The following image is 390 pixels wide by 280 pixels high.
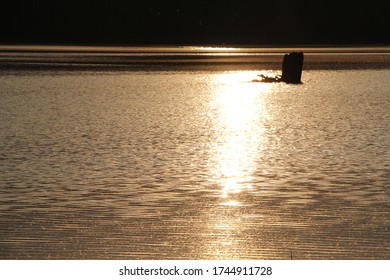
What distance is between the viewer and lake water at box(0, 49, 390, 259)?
808 centimetres

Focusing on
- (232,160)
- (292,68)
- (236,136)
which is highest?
(292,68)

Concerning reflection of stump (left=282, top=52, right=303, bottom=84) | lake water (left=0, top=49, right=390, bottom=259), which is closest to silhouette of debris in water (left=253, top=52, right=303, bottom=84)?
reflection of stump (left=282, top=52, right=303, bottom=84)

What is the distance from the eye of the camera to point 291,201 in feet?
32.2

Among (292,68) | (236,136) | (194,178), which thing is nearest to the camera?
(194,178)

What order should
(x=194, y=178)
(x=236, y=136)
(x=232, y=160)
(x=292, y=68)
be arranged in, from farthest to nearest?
(x=292, y=68) < (x=236, y=136) < (x=232, y=160) < (x=194, y=178)

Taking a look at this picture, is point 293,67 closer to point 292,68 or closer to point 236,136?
point 292,68

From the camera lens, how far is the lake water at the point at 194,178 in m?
8.08

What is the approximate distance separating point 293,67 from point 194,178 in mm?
19603

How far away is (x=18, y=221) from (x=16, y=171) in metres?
2.86

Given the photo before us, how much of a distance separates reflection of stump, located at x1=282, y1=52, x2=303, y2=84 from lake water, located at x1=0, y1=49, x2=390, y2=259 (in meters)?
7.18

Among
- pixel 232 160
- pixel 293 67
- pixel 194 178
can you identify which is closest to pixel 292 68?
pixel 293 67

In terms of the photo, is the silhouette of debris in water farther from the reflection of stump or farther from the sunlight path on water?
the sunlight path on water

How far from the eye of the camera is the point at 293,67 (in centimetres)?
3052

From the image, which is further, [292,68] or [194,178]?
[292,68]
